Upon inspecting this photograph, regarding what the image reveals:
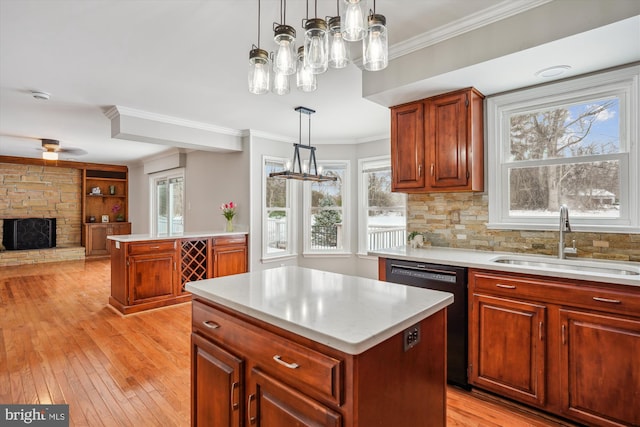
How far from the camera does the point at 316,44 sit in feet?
4.93

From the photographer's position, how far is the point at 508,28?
2098mm

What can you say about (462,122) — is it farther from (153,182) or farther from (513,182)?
(153,182)

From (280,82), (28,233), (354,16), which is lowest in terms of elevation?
(28,233)

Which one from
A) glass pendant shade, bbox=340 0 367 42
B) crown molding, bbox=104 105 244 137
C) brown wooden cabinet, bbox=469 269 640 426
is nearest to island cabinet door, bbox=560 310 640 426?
brown wooden cabinet, bbox=469 269 640 426

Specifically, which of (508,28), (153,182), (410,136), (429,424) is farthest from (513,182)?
(153,182)

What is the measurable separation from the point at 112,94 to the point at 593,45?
4320 mm

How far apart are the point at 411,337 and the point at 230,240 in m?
4.20

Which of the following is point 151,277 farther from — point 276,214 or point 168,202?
point 168,202

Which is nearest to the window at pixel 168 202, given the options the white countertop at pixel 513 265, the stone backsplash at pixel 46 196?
the stone backsplash at pixel 46 196

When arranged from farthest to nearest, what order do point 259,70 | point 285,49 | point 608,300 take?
1. point 608,300
2. point 259,70
3. point 285,49

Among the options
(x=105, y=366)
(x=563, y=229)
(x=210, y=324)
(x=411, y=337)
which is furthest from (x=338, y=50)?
(x=105, y=366)

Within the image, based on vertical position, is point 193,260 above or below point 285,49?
below

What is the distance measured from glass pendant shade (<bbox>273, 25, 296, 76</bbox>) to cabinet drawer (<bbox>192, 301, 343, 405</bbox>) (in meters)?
1.21

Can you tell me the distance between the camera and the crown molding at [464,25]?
202 centimetres
